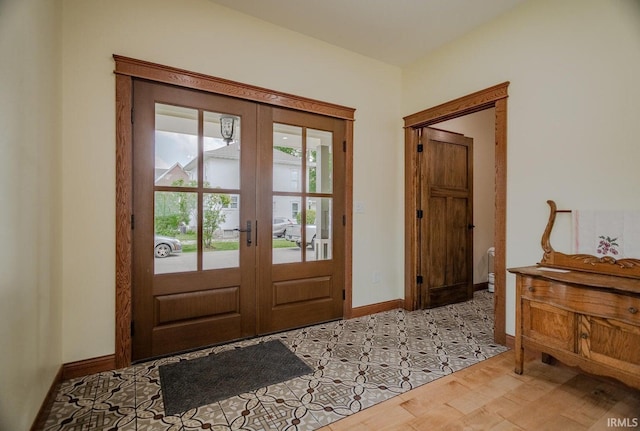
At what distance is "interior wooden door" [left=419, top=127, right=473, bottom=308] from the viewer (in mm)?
3660

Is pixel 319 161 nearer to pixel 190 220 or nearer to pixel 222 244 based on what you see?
pixel 222 244

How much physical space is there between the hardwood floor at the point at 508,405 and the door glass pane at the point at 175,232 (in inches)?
63.6

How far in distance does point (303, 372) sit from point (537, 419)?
4.53 feet

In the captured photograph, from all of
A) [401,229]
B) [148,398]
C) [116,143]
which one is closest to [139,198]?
[116,143]

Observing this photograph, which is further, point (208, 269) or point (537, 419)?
point (208, 269)

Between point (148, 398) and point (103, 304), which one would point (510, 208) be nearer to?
point (148, 398)

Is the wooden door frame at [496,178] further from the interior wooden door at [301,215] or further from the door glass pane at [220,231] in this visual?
the door glass pane at [220,231]

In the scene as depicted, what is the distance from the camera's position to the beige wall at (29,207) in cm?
120

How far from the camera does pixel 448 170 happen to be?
3.89m

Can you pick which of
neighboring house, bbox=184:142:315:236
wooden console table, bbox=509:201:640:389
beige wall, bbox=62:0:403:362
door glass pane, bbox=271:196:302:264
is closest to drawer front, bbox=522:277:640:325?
wooden console table, bbox=509:201:640:389

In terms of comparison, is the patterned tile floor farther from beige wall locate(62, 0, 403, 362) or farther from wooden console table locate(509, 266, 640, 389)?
wooden console table locate(509, 266, 640, 389)

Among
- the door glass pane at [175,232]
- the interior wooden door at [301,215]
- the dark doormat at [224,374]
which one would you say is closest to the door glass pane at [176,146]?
the door glass pane at [175,232]

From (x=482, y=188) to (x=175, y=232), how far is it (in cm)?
416

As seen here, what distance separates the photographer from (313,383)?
204 cm
